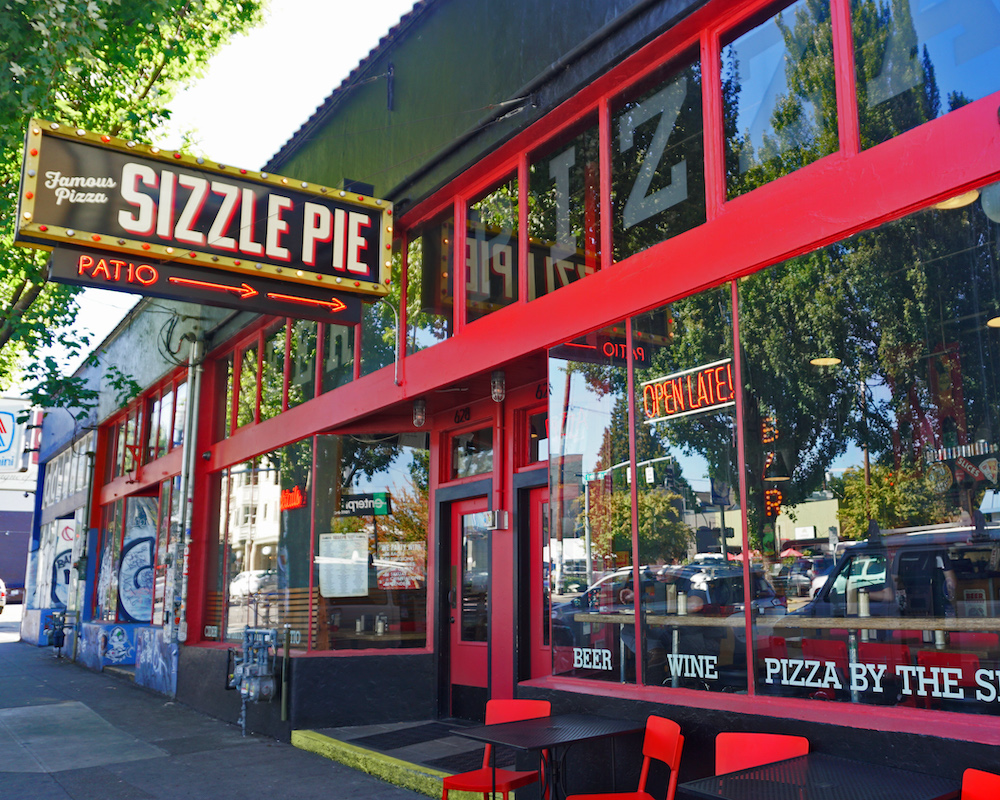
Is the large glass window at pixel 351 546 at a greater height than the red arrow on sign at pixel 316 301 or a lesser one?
lesser

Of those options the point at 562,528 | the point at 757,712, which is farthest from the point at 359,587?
the point at 757,712

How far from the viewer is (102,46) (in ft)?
34.0

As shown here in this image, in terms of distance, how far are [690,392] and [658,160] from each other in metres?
1.65

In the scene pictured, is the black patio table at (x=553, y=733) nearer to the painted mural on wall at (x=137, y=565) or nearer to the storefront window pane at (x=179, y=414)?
the storefront window pane at (x=179, y=414)

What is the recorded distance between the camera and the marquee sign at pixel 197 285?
19.3 ft

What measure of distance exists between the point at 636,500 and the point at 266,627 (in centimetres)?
604

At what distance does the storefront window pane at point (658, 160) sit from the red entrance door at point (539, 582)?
8.71 feet

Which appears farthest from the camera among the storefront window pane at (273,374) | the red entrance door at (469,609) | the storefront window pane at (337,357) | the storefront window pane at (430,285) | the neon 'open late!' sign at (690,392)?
the storefront window pane at (273,374)

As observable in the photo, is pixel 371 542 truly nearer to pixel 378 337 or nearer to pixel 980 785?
pixel 378 337

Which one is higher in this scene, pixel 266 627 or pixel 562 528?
pixel 562 528

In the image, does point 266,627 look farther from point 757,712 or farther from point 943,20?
point 943,20

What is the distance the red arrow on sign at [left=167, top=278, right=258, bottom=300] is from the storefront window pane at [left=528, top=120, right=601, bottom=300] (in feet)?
7.11

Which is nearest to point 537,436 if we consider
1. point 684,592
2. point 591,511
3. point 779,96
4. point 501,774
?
point 591,511

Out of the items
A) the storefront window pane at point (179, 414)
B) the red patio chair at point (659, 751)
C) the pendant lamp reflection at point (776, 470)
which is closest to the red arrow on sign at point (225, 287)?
the pendant lamp reflection at point (776, 470)
